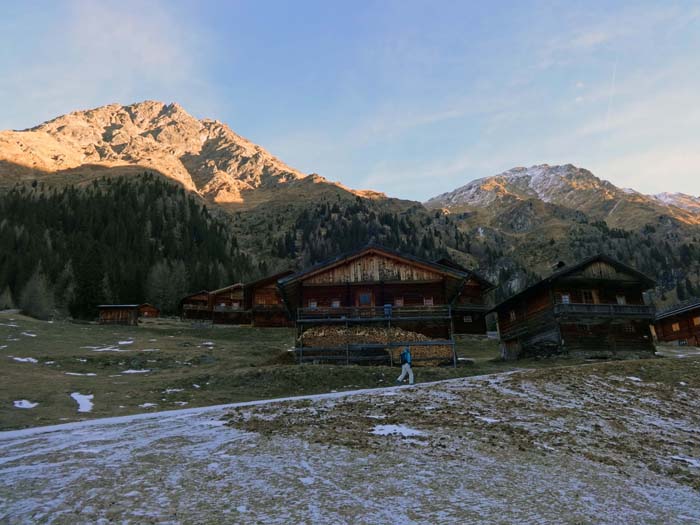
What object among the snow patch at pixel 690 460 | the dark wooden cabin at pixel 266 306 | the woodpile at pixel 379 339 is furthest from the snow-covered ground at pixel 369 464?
the dark wooden cabin at pixel 266 306

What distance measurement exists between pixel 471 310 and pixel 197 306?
52.1m

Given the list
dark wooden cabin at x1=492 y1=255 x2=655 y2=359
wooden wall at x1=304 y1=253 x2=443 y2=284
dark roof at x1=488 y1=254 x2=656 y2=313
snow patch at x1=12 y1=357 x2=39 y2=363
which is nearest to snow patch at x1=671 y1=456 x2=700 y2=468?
wooden wall at x1=304 y1=253 x2=443 y2=284

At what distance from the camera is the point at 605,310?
40.8 m

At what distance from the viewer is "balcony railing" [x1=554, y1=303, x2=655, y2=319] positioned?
132 ft

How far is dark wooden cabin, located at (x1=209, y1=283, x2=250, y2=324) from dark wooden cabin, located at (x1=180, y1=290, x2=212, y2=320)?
4375 mm

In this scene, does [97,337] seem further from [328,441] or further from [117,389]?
[328,441]

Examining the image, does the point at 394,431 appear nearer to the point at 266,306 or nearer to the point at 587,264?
the point at 587,264

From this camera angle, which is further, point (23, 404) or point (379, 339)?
point (379, 339)

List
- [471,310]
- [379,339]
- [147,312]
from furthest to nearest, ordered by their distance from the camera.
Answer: [147,312] → [471,310] → [379,339]

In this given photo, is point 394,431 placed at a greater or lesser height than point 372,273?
lesser

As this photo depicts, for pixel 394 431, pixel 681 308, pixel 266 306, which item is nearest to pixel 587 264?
pixel 681 308

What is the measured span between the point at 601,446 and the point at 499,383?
762cm

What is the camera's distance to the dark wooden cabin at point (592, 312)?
40.5m

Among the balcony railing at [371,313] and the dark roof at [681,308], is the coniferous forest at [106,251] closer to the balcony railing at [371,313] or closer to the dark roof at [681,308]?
the balcony railing at [371,313]
